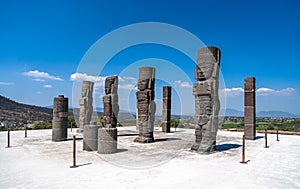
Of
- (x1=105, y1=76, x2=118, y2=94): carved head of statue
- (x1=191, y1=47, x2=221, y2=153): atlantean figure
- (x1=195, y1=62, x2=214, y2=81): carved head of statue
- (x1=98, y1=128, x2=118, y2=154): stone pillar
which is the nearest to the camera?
(x1=98, y1=128, x2=118, y2=154): stone pillar

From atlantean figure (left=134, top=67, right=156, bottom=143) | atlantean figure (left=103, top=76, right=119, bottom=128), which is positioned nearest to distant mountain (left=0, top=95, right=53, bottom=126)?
atlantean figure (left=103, top=76, right=119, bottom=128)

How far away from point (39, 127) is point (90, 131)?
14255 mm

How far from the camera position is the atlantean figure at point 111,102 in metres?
14.1

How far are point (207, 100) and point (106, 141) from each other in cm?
461

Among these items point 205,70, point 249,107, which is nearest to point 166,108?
point 249,107

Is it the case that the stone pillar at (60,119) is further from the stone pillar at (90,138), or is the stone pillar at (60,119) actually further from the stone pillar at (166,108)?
the stone pillar at (166,108)

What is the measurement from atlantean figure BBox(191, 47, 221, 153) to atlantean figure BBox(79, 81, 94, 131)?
989 cm

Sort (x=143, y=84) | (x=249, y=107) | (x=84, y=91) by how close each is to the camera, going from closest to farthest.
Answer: (x=143, y=84) → (x=249, y=107) → (x=84, y=91)

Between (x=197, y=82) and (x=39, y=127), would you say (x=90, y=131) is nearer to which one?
(x=197, y=82)

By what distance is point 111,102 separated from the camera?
46.7 feet

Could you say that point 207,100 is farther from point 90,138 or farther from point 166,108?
point 166,108

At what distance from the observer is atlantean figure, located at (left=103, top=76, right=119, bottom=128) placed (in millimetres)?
14070

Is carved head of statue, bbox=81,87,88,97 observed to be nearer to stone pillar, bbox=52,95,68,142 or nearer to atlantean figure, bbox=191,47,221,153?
stone pillar, bbox=52,95,68,142

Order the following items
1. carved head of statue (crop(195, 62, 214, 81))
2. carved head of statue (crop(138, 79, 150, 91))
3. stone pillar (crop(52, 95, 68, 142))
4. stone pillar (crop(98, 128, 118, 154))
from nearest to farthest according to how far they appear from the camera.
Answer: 1. stone pillar (crop(98, 128, 118, 154))
2. carved head of statue (crop(195, 62, 214, 81))
3. carved head of statue (crop(138, 79, 150, 91))
4. stone pillar (crop(52, 95, 68, 142))
